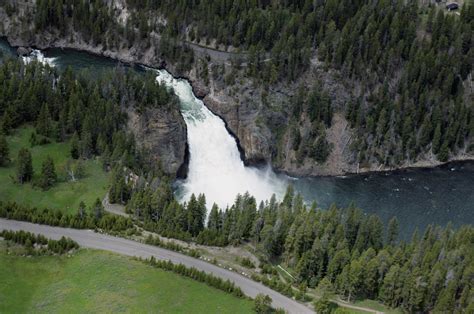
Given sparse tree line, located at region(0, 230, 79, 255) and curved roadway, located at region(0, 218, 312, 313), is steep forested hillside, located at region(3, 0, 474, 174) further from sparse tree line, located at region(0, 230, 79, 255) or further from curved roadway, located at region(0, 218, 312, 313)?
sparse tree line, located at region(0, 230, 79, 255)

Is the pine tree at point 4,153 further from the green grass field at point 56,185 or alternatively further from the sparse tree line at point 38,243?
the sparse tree line at point 38,243

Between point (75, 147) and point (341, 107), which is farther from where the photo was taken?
point (341, 107)

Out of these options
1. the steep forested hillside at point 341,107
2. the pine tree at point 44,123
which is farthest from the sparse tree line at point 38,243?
the steep forested hillside at point 341,107

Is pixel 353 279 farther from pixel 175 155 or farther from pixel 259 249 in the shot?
pixel 175 155

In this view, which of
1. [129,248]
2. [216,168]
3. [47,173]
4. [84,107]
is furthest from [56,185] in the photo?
[216,168]

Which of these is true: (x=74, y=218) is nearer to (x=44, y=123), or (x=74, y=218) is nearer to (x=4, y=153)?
(x=4, y=153)

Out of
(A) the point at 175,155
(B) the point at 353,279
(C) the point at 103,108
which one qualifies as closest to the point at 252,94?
(A) the point at 175,155
